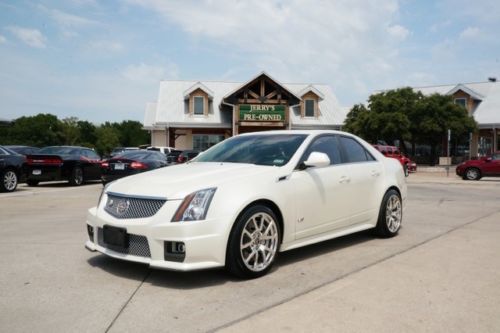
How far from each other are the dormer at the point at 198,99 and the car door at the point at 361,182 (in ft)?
96.0

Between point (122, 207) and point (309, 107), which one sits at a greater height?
point (309, 107)

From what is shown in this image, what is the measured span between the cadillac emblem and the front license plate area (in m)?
0.16

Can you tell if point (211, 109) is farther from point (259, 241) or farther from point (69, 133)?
point (69, 133)

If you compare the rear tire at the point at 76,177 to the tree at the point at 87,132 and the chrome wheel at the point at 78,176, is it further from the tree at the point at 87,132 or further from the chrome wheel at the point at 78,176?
the tree at the point at 87,132

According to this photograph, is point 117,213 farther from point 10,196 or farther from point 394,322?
point 10,196

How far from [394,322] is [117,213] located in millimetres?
2682

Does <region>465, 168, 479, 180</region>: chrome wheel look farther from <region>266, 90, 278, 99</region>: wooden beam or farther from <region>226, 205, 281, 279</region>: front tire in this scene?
<region>226, 205, 281, 279</region>: front tire

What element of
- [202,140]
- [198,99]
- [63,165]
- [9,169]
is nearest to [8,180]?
[9,169]

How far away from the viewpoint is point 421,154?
3691 centimetres

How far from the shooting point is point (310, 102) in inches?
1473

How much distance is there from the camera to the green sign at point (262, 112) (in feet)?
106

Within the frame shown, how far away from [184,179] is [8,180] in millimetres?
11114

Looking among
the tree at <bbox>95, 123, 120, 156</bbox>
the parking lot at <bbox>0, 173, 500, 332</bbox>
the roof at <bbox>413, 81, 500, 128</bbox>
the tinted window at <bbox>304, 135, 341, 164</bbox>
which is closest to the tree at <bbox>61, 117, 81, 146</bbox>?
the tree at <bbox>95, 123, 120, 156</bbox>

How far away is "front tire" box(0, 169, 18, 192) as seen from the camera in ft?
44.1
